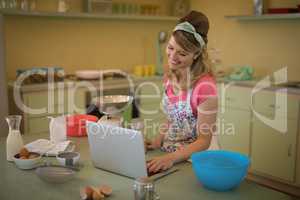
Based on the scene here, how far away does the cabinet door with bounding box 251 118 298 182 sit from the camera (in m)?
3.51

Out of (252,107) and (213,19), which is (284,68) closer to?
(252,107)

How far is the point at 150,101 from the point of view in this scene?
171 inches

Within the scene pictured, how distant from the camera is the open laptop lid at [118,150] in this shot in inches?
58.6

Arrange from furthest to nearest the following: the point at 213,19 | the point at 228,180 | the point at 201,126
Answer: the point at 213,19 < the point at 201,126 < the point at 228,180

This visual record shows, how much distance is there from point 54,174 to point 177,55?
87cm

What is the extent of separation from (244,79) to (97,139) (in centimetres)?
276

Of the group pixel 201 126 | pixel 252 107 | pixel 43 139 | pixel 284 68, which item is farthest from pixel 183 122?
pixel 284 68

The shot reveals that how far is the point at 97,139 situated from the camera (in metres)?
1.62

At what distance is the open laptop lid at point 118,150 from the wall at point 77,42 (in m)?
2.50

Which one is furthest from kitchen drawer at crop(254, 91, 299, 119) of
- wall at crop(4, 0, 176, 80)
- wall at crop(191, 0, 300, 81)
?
wall at crop(4, 0, 176, 80)

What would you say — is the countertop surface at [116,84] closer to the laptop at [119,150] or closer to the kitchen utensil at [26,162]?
the kitchen utensil at [26,162]

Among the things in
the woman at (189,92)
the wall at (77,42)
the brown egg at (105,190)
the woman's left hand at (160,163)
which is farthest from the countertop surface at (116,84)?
the brown egg at (105,190)

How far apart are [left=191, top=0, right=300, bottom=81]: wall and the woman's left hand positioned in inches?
111

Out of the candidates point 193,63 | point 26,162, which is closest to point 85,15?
point 193,63
